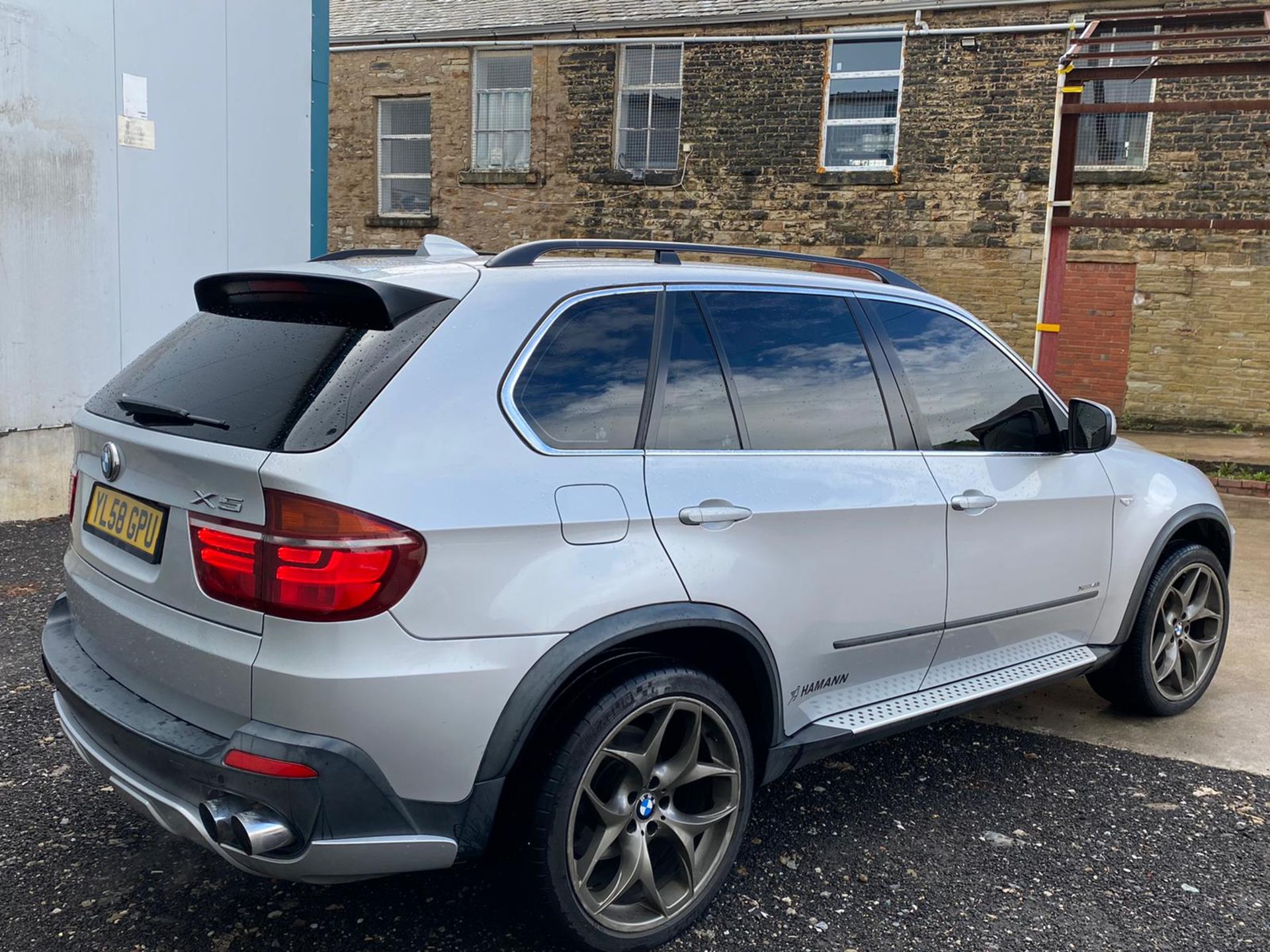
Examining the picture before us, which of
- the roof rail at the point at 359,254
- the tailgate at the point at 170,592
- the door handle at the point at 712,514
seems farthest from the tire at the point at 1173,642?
the tailgate at the point at 170,592

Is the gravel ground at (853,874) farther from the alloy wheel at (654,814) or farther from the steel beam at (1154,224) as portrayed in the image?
the steel beam at (1154,224)

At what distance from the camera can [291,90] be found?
8672 mm

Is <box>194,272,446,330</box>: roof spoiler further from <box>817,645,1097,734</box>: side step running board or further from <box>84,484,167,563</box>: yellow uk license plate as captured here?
<box>817,645,1097,734</box>: side step running board

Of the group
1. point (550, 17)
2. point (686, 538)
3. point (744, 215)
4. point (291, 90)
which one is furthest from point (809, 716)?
point (550, 17)

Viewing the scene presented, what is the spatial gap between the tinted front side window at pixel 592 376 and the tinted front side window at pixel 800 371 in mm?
305

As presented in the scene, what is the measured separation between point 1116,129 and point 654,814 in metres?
14.8

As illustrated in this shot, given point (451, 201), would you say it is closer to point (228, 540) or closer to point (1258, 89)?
point (1258, 89)

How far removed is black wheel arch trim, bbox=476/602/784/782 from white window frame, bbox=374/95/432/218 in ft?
54.4

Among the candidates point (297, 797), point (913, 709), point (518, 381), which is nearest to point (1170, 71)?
point (913, 709)

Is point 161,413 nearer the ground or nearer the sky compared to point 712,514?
nearer the sky

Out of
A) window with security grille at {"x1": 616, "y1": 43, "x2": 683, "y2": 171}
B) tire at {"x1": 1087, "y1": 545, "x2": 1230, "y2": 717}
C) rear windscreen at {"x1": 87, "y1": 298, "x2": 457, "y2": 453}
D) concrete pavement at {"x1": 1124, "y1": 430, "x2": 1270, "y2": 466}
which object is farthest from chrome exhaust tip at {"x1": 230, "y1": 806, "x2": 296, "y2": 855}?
window with security grille at {"x1": 616, "y1": 43, "x2": 683, "y2": 171}

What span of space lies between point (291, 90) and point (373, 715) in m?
7.75

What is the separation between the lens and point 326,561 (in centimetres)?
220

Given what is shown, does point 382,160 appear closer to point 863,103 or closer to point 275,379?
point 863,103
